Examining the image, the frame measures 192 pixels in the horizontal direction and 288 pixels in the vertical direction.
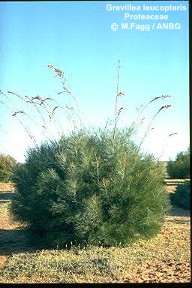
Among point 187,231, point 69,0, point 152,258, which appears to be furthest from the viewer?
point 187,231

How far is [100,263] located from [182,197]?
9.67 m

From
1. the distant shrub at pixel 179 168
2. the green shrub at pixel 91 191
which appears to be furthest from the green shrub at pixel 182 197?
the distant shrub at pixel 179 168

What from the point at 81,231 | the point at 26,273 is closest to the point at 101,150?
the point at 81,231

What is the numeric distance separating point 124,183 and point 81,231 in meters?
1.20

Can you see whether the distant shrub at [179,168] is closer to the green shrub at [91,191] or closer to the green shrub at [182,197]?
the green shrub at [182,197]

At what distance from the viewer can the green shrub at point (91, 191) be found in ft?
26.4

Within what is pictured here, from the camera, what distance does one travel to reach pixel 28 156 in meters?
9.17

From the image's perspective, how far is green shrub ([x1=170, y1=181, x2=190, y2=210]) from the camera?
15.6m

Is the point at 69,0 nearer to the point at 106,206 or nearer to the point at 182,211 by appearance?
the point at 106,206

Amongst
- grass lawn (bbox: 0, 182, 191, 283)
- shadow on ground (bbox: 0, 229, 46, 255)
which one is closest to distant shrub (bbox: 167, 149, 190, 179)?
shadow on ground (bbox: 0, 229, 46, 255)

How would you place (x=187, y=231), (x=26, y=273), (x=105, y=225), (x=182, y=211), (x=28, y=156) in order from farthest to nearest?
(x=182, y=211) → (x=187, y=231) → (x=28, y=156) → (x=105, y=225) → (x=26, y=273)

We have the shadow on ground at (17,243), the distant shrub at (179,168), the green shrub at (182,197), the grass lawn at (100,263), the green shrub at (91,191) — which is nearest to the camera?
the grass lawn at (100,263)

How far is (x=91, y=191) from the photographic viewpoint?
26.8 ft

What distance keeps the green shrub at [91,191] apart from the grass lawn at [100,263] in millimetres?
342
